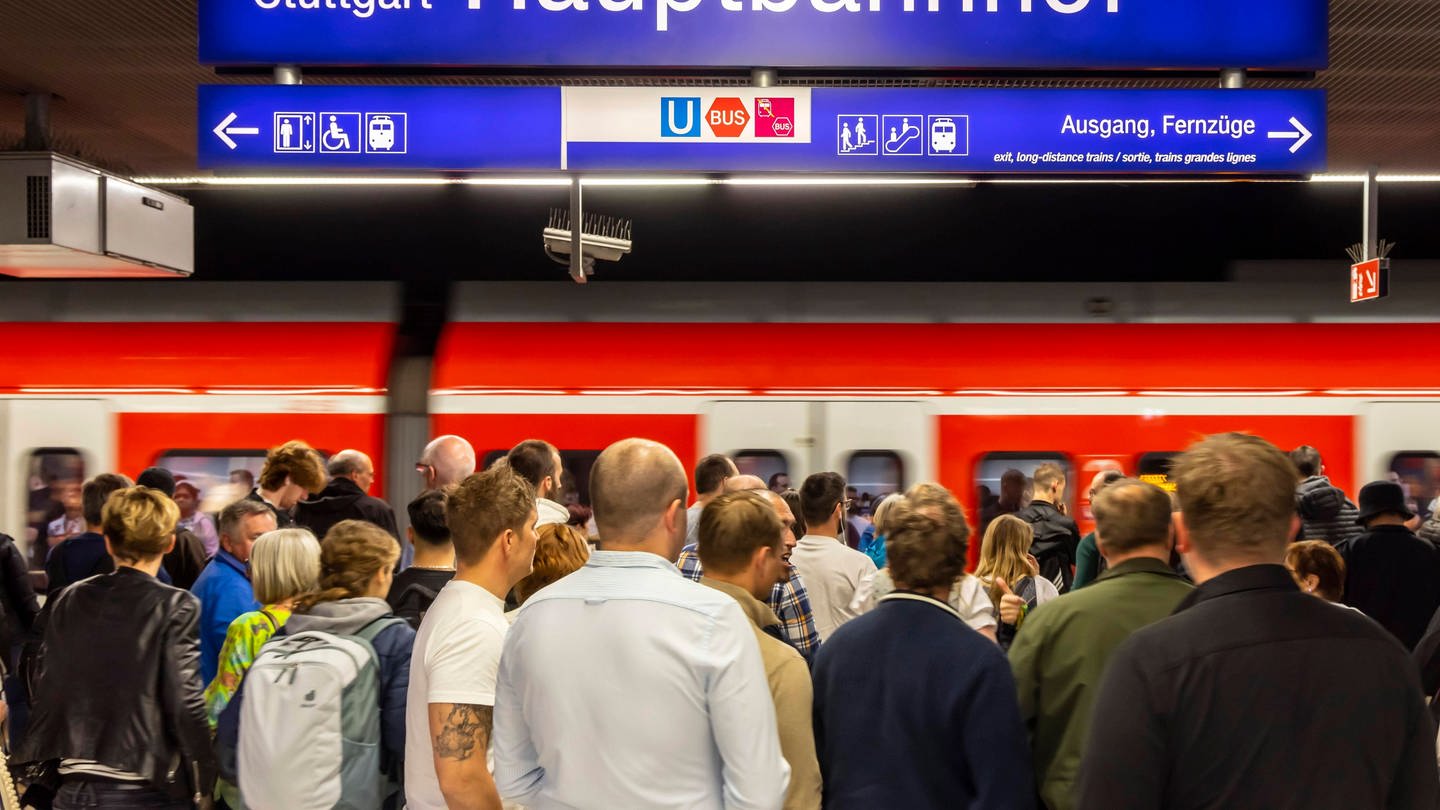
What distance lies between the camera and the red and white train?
27.9ft

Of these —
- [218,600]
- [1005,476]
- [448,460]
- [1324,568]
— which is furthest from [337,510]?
[1005,476]

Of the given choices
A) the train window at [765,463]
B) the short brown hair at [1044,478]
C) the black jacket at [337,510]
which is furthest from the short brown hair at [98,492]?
the short brown hair at [1044,478]

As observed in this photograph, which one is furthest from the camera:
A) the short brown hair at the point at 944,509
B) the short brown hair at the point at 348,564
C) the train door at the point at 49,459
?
the train door at the point at 49,459

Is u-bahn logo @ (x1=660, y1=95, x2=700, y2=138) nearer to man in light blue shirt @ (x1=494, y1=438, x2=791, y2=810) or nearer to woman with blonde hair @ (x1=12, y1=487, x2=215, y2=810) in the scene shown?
woman with blonde hair @ (x1=12, y1=487, x2=215, y2=810)

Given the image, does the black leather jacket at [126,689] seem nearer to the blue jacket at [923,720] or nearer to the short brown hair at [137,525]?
the short brown hair at [137,525]

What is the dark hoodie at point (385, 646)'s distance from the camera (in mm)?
3598

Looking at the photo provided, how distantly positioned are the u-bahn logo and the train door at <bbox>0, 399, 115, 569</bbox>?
5539mm

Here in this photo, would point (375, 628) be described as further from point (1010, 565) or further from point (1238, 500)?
point (1010, 565)

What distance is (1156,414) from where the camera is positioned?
→ 8.54m

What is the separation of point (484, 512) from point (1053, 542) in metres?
4.06

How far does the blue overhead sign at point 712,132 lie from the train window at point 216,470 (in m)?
4.18

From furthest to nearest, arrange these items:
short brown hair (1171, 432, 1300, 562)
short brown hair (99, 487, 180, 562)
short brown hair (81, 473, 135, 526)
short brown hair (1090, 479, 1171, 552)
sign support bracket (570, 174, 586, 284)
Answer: sign support bracket (570, 174, 586, 284), short brown hair (81, 473, 135, 526), short brown hair (99, 487, 180, 562), short brown hair (1090, 479, 1171, 552), short brown hair (1171, 432, 1300, 562)

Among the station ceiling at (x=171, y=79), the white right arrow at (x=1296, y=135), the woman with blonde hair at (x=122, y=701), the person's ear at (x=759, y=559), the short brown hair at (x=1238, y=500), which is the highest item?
the station ceiling at (x=171, y=79)

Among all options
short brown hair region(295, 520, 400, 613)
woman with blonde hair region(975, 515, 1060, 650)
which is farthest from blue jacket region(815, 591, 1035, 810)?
woman with blonde hair region(975, 515, 1060, 650)
